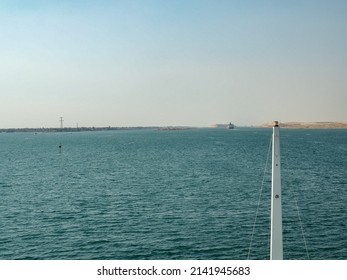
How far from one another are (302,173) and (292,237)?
5989cm

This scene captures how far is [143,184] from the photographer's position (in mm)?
86688

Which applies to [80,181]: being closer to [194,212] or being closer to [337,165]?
[194,212]

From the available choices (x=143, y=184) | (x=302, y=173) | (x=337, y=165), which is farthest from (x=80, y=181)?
(x=337, y=165)

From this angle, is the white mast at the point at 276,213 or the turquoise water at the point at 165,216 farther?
the turquoise water at the point at 165,216

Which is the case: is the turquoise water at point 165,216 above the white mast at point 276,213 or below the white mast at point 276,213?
below

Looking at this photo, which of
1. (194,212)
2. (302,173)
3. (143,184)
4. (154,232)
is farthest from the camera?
(302,173)

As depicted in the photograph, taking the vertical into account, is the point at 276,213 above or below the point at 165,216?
above

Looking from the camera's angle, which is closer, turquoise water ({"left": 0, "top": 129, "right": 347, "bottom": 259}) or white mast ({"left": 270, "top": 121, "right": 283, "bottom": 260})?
white mast ({"left": 270, "top": 121, "right": 283, "bottom": 260})

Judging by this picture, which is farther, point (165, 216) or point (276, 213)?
point (165, 216)

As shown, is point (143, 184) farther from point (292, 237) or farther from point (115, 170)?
point (292, 237)

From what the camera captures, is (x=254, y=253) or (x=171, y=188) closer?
(x=254, y=253)

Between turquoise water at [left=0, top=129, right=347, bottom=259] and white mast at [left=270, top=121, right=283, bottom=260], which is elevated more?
white mast at [left=270, top=121, right=283, bottom=260]

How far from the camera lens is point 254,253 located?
41594 mm

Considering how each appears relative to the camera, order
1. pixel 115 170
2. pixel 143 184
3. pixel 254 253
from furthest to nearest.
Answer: pixel 115 170, pixel 143 184, pixel 254 253
